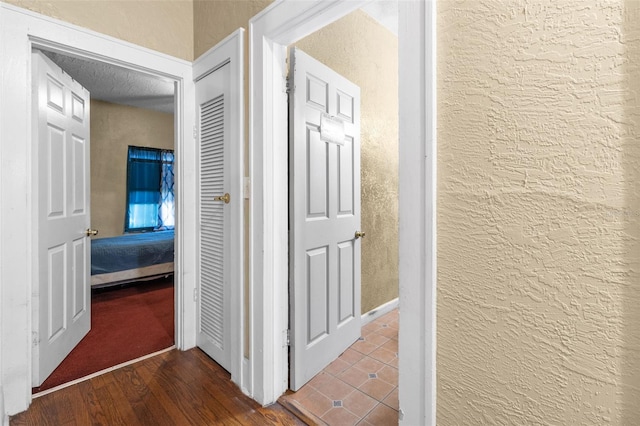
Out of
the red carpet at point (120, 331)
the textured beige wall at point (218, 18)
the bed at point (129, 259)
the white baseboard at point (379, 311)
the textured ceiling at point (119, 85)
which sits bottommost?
Answer: the red carpet at point (120, 331)

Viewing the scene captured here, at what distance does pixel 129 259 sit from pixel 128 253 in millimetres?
72

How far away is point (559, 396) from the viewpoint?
782 millimetres

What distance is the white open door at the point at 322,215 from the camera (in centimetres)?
173

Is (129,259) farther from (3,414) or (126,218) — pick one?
(3,414)

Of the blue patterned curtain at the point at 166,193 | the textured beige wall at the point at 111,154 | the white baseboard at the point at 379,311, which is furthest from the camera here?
the blue patterned curtain at the point at 166,193

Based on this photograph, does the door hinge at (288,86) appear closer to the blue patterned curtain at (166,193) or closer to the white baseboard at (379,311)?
the white baseboard at (379,311)

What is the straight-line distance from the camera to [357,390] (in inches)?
69.9

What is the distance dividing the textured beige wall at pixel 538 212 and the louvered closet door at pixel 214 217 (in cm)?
135

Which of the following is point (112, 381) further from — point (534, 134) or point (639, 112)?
point (639, 112)

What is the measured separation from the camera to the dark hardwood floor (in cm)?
153

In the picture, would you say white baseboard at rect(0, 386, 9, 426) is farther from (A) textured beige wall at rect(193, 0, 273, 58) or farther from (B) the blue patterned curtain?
(B) the blue patterned curtain

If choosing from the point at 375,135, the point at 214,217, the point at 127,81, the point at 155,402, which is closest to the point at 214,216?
the point at 214,217

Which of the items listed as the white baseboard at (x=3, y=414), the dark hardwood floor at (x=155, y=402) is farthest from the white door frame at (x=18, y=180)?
the dark hardwood floor at (x=155, y=402)

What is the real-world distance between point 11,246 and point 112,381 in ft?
2.99
